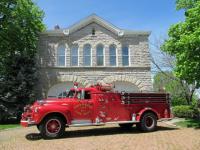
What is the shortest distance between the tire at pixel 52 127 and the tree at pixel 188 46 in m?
7.99

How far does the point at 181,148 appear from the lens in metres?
11.9

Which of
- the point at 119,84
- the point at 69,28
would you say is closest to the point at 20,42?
the point at 69,28

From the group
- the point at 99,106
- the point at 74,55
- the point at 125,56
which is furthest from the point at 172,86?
the point at 99,106

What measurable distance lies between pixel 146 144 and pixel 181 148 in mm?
1602

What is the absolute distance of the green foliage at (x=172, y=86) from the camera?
36.2 m

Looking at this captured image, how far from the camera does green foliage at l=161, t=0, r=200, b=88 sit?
17.7 meters

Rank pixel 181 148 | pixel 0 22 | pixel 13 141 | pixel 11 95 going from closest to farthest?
pixel 181 148, pixel 13 141, pixel 11 95, pixel 0 22

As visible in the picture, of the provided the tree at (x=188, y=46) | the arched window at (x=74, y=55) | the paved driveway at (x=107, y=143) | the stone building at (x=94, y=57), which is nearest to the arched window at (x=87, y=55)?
the stone building at (x=94, y=57)

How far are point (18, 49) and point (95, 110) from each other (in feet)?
65.2

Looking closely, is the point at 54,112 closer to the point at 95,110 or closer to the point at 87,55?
the point at 95,110

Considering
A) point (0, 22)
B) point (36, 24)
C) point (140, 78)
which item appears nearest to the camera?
point (140, 78)

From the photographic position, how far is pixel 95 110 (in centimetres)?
1675

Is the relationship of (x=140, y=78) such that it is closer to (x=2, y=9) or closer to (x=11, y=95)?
(x=11, y=95)

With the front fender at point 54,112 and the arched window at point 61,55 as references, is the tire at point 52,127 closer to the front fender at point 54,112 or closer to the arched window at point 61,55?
the front fender at point 54,112
